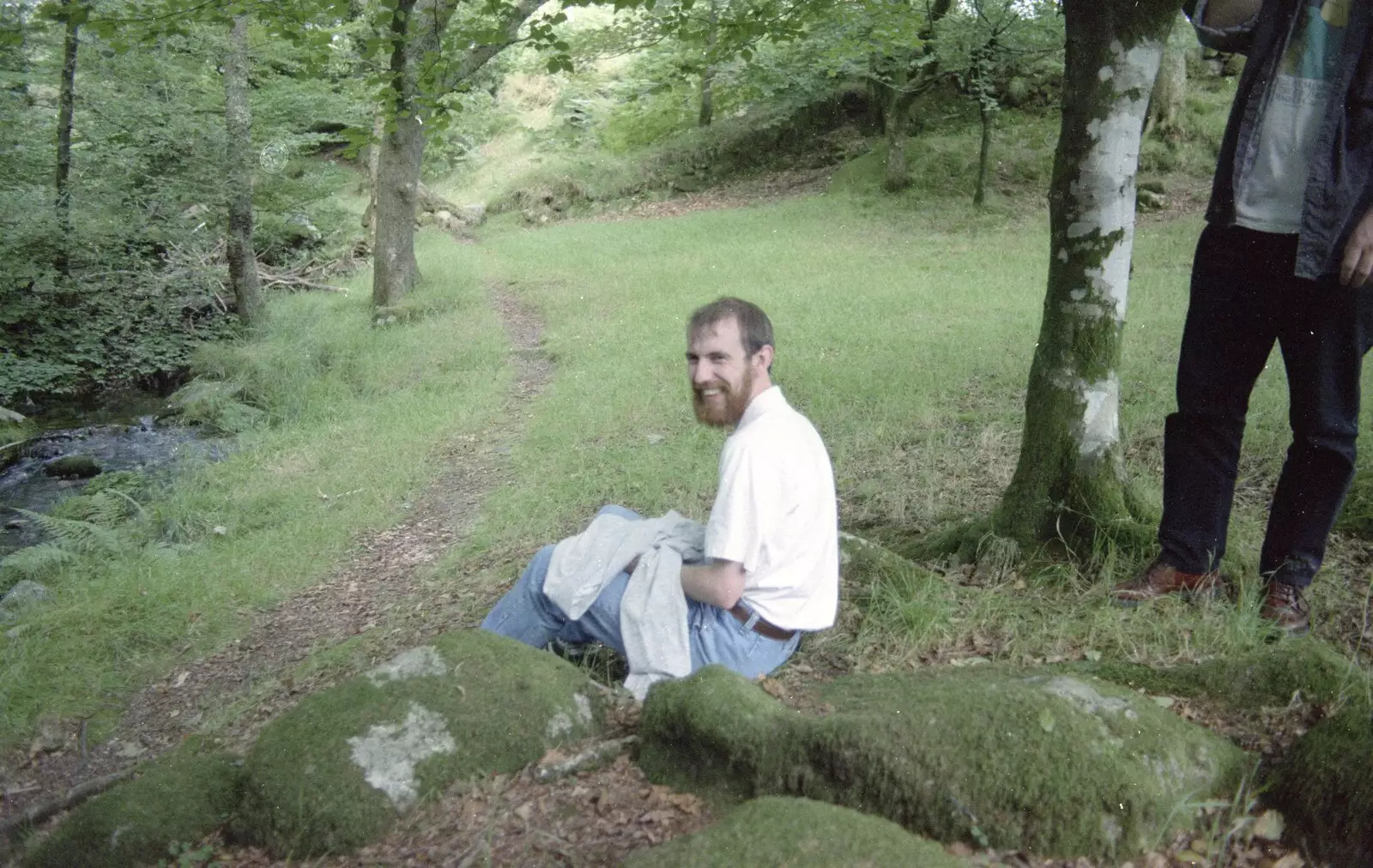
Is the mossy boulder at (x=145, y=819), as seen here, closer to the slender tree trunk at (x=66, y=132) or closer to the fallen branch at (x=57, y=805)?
the fallen branch at (x=57, y=805)

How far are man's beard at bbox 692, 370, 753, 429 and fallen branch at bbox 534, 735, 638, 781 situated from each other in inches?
44.3

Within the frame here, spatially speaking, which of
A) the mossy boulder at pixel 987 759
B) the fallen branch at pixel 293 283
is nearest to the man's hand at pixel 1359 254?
the mossy boulder at pixel 987 759

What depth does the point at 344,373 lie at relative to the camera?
38.7 ft

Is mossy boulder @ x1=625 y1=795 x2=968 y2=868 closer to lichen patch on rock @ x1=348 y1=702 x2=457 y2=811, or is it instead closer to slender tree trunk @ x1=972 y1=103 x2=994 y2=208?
lichen patch on rock @ x1=348 y1=702 x2=457 y2=811

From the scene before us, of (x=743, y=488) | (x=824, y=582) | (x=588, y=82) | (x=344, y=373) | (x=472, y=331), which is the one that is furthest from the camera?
(x=588, y=82)

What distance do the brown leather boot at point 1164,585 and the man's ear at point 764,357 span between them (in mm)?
1534

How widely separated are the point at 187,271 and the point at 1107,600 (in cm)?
1472

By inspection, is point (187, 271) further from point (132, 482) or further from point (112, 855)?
point (112, 855)

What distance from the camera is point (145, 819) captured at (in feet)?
8.50

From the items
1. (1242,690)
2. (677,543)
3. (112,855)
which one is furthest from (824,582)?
(112,855)

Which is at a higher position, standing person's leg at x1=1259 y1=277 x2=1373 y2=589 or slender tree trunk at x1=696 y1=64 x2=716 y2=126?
slender tree trunk at x1=696 y1=64 x2=716 y2=126

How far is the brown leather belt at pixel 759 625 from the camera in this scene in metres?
3.29

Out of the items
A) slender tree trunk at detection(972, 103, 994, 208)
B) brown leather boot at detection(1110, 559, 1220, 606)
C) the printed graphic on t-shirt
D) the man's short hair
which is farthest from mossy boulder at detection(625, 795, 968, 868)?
slender tree trunk at detection(972, 103, 994, 208)

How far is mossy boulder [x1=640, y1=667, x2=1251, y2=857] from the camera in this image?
6.77ft
